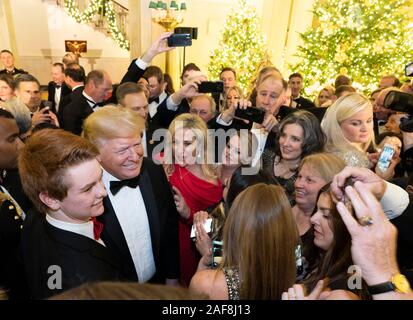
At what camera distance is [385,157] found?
2.59 metres

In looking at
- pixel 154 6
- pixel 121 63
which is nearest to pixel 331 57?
pixel 154 6

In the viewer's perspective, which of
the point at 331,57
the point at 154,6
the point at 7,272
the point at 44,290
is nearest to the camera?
the point at 44,290

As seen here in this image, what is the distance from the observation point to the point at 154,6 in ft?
28.3

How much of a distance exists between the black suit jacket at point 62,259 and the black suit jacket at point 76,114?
8.66ft

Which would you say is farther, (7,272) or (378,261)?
(7,272)

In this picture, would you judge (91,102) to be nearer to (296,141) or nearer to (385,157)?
(296,141)

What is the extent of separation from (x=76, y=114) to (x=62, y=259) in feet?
9.68

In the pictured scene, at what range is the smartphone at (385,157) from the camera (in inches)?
102

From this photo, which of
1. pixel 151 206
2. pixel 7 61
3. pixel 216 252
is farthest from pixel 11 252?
pixel 7 61

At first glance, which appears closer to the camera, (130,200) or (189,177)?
(130,200)

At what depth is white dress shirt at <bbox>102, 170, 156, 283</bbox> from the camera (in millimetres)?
1899

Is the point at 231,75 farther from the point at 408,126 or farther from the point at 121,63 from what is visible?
the point at 121,63

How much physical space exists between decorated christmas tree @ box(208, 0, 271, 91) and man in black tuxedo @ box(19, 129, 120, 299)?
7.55 meters

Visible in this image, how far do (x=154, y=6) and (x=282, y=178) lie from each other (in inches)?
286
